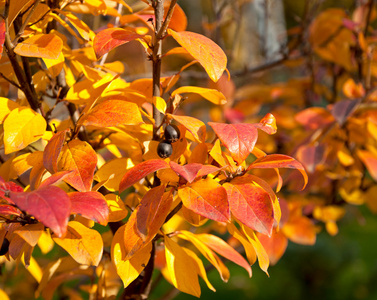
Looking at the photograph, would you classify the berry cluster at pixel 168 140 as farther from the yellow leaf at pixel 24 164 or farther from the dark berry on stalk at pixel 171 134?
the yellow leaf at pixel 24 164

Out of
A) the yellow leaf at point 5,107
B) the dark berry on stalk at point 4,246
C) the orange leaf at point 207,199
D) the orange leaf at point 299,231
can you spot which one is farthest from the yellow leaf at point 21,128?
the orange leaf at point 299,231

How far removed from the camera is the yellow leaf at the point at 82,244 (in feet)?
1.89

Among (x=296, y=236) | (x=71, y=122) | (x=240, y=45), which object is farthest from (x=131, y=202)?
(x=240, y=45)

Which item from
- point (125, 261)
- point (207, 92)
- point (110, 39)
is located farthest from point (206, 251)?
point (110, 39)

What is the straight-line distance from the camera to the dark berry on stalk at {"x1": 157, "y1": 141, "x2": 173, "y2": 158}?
0.61 metres

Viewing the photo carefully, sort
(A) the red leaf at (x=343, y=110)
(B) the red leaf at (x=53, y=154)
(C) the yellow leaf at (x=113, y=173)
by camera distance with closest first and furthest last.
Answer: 1. (B) the red leaf at (x=53, y=154)
2. (C) the yellow leaf at (x=113, y=173)
3. (A) the red leaf at (x=343, y=110)

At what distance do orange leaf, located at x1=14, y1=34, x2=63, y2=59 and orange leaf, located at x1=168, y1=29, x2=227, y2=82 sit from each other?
0.16m

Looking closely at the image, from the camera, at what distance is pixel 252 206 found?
21.5 inches

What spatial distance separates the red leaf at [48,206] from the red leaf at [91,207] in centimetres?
4

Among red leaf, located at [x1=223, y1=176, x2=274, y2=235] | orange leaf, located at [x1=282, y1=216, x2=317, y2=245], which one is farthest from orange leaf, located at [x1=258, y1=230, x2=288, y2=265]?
red leaf, located at [x1=223, y1=176, x2=274, y2=235]

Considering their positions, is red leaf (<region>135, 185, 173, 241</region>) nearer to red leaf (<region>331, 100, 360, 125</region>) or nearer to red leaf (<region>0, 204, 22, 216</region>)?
red leaf (<region>0, 204, 22, 216</region>)

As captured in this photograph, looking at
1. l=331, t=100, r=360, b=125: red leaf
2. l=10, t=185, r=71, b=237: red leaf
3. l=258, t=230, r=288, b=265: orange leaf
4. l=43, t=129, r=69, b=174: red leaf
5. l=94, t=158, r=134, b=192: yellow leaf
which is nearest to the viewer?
l=10, t=185, r=71, b=237: red leaf

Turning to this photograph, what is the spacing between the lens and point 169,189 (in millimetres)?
636

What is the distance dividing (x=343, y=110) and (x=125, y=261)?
0.73 m
